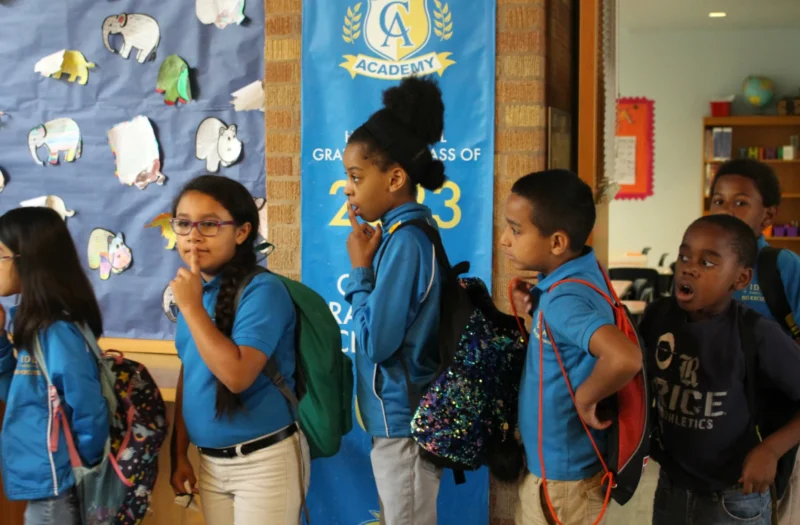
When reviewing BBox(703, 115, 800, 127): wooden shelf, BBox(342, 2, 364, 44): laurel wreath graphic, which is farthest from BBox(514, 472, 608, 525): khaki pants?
BBox(703, 115, 800, 127): wooden shelf

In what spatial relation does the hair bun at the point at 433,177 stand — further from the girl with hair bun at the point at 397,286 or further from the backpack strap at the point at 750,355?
the backpack strap at the point at 750,355

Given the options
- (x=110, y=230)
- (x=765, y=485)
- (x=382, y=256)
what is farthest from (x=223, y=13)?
(x=765, y=485)

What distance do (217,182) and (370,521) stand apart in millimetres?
1520

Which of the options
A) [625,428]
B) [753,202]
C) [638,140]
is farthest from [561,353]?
[638,140]

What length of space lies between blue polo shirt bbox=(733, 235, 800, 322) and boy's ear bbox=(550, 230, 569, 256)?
749 millimetres

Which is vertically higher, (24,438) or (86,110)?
(86,110)

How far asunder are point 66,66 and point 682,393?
2.76 meters

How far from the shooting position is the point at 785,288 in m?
2.30

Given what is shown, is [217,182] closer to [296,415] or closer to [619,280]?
[296,415]

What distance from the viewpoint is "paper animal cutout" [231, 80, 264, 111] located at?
3197 millimetres

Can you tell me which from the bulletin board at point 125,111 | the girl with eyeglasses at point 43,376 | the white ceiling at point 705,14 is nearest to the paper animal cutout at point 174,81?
the bulletin board at point 125,111

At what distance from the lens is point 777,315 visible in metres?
2.31

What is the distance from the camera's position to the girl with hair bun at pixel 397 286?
196 centimetres

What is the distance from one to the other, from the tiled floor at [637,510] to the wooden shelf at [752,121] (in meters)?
6.15
